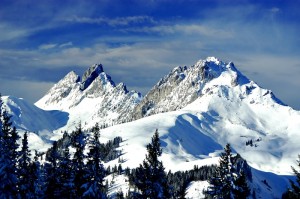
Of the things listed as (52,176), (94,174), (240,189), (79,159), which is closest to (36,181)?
(52,176)

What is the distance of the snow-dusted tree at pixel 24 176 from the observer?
52688 mm

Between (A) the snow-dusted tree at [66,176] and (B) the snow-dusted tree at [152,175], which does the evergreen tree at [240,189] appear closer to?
(B) the snow-dusted tree at [152,175]

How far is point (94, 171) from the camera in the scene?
4853 centimetres

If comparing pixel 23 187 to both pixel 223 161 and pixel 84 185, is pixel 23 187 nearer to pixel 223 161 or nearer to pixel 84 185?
pixel 84 185

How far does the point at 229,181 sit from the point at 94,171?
14110 mm

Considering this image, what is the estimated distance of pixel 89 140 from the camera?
49.5 meters

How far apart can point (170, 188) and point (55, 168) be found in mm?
14924

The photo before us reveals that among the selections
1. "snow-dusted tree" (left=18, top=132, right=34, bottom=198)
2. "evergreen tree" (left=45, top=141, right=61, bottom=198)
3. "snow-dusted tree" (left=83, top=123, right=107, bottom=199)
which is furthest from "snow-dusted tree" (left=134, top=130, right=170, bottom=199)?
"snow-dusted tree" (left=18, top=132, right=34, bottom=198)

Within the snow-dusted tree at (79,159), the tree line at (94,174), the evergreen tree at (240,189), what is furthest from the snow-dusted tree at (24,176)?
the evergreen tree at (240,189)

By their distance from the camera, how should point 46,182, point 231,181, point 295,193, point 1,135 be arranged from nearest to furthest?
point 295,193 → point 1,135 → point 231,181 → point 46,182

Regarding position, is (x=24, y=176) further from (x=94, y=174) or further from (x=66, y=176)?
(x=94, y=174)

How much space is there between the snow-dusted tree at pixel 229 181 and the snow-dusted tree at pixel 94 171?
1207cm

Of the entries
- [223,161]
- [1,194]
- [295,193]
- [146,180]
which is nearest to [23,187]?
[1,194]

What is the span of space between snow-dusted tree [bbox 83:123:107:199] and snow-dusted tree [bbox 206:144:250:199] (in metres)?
12.1
